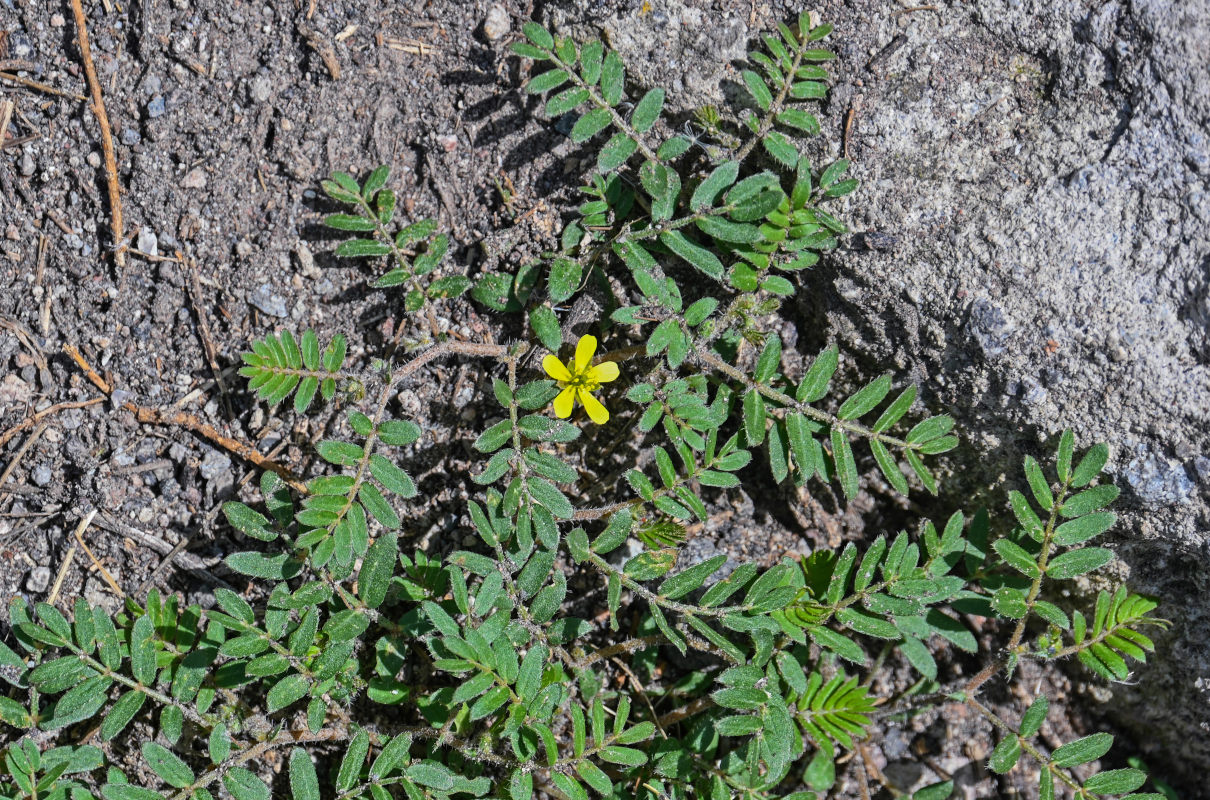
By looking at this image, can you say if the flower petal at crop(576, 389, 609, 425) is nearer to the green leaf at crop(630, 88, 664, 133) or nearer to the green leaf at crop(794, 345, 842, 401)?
the green leaf at crop(794, 345, 842, 401)

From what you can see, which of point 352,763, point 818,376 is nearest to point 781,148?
point 818,376

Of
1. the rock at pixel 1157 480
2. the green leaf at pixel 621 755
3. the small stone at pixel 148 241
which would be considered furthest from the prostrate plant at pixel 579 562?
the small stone at pixel 148 241

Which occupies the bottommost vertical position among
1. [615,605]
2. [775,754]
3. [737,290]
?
[775,754]

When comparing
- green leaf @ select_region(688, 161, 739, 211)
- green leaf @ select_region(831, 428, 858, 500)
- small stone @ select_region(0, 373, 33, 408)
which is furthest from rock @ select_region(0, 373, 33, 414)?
green leaf @ select_region(831, 428, 858, 500)

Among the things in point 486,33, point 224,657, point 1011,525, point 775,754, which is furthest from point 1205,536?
point 224,657

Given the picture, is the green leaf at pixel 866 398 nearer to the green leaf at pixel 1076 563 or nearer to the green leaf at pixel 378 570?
the green leaf at pixel 1076 563

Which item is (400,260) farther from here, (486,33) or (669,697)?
(669,697)

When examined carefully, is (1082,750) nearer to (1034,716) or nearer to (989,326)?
(1034,716)
